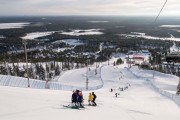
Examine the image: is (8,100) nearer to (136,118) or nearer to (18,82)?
(136,118)

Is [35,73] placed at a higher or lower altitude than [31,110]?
lower

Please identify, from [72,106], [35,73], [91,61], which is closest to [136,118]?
[72,106]

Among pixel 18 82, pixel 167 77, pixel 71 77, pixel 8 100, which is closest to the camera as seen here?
pixel 8 100

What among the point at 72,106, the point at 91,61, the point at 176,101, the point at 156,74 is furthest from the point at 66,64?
the point at 72,106

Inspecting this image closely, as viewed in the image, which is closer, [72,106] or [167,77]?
[72,106]

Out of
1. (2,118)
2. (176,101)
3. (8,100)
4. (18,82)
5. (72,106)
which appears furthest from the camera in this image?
(18,82)

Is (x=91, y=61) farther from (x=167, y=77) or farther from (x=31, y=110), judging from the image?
(x=31, y=110)

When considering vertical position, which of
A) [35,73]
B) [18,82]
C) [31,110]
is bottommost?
[35,73]

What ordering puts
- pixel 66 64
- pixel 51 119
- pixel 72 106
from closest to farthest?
1. pixel 51 119
2. pixel 72 106
3. pixel 66 64

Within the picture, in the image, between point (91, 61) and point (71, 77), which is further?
point (91, 61)
